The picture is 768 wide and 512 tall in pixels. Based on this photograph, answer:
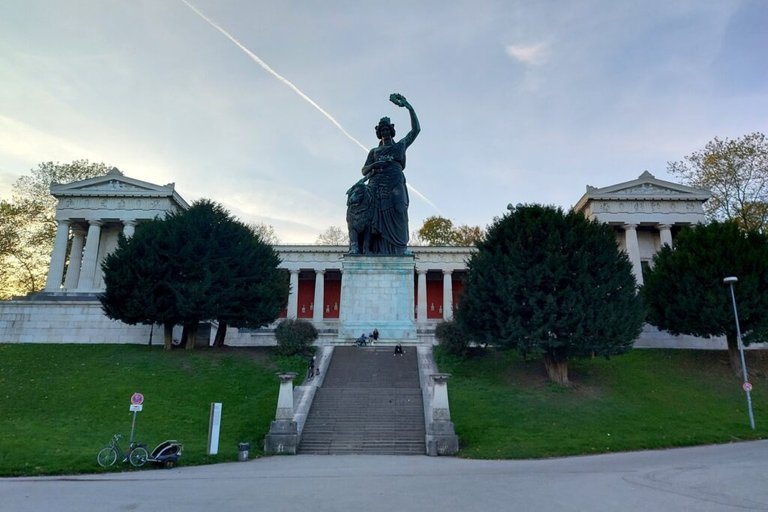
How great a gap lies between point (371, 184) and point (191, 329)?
1528cm

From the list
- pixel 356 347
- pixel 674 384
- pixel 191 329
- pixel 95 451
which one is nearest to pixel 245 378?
pixel 356 347

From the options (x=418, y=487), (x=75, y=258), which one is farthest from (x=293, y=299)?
(x=418, y=487)

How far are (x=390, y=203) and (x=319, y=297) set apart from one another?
2865cm

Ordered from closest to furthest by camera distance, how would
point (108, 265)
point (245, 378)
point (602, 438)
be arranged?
1. point (602, 438)
2. point (245, 378)
3. point (108, 265)

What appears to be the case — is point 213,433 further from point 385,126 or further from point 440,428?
point 385,126

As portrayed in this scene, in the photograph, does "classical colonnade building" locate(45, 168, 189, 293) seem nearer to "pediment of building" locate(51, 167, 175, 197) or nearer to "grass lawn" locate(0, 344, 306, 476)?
"pediment of building" locate(51, 167, 175, 197)

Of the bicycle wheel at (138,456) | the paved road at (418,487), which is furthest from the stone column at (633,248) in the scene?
the bicycle wheel at (138,456)

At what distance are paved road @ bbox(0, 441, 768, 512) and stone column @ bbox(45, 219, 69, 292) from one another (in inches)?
1706

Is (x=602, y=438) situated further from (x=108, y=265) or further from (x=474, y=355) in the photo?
(x=108, y=265)

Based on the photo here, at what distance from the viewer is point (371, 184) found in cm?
2895

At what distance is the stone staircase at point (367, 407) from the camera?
57.2 ft

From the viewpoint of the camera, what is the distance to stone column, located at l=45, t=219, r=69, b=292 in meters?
48.2

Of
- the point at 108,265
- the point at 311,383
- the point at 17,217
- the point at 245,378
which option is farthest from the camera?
the point at 17,217

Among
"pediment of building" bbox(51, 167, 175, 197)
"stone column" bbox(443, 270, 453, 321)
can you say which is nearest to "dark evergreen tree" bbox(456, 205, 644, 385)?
"stone column" bbox(443, 270, 453, 321)
